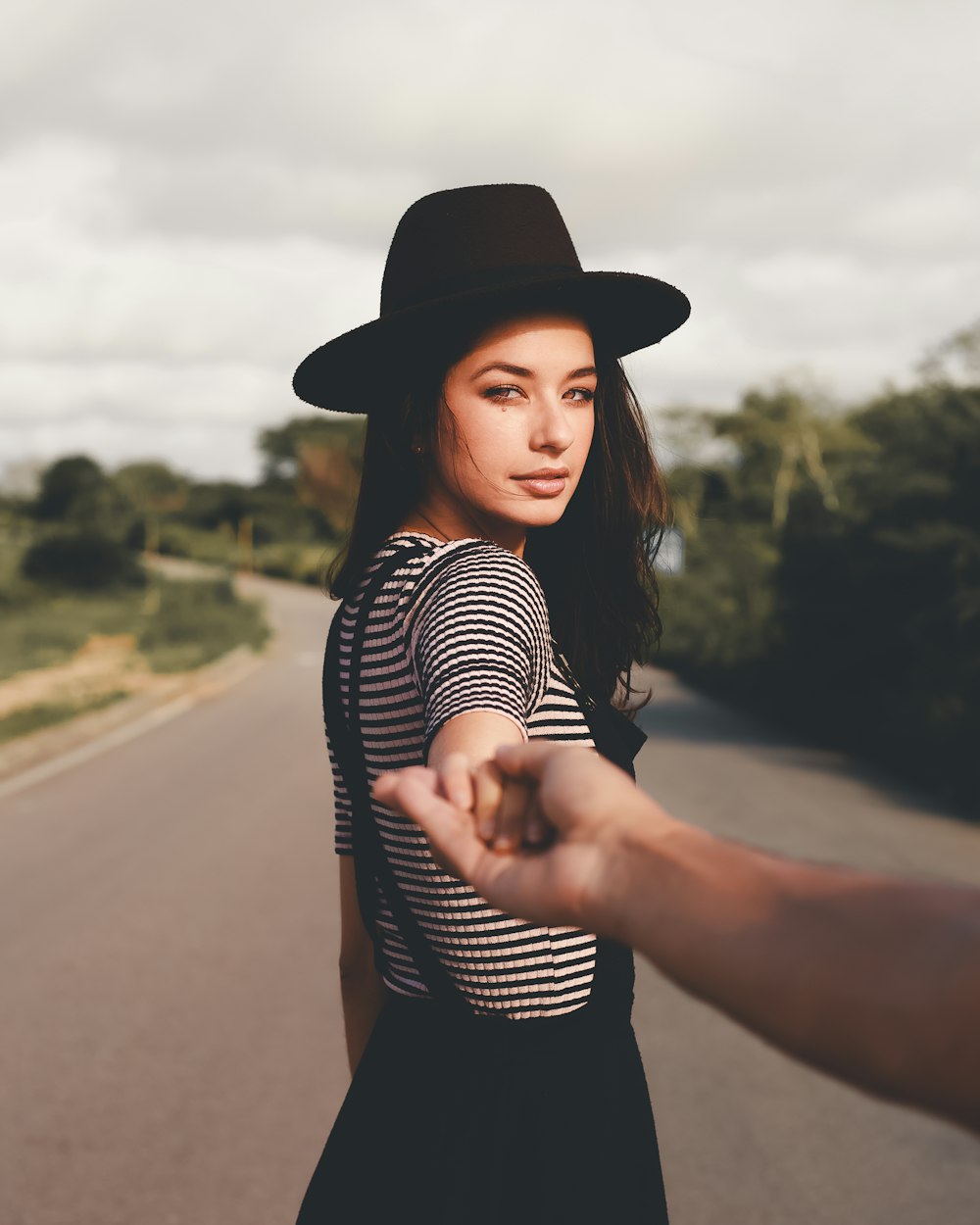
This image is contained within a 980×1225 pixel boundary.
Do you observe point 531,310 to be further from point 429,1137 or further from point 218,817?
point 218,817

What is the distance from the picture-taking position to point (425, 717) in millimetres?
1137

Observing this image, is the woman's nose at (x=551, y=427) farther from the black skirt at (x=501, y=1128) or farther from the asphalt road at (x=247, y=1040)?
the asphalt road at (x=247, y=1040)

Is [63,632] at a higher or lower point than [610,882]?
lower

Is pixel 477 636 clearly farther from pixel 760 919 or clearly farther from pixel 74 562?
pixel 74 562

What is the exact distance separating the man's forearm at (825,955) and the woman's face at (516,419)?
2.58 feet

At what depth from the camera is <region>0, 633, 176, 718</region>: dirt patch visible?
56.0ft

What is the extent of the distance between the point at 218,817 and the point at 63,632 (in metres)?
20.3

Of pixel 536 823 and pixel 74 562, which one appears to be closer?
pixel 536 823

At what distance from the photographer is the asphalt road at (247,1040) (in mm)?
3621

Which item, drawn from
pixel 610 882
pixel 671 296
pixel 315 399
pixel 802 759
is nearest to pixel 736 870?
pixel 610 882

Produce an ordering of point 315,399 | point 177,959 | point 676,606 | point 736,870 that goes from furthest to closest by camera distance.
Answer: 1. point 676,606
2. point 177,959
3. point 315,399
4. point 736,870

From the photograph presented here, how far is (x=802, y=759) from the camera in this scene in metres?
11.7

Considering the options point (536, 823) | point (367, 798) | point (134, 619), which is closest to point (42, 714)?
point (367, 798)

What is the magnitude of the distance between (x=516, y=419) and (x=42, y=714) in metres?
13.6
